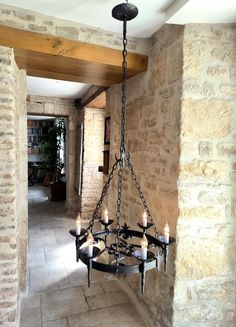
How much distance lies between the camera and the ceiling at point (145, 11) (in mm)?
1558

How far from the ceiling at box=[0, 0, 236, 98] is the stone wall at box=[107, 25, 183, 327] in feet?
0.46

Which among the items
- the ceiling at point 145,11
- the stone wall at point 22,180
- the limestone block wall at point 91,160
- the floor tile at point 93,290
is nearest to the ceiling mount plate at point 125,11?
the ceiling at point 145,11

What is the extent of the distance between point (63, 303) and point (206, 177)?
6.45 feet

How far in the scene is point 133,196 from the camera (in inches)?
99.9

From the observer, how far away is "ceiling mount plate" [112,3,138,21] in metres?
1.37

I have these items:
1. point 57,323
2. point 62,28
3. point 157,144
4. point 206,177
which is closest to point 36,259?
point 57,323

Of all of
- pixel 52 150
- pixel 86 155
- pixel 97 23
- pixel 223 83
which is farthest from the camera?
pixel 52 150

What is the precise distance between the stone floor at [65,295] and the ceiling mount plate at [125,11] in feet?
8.26

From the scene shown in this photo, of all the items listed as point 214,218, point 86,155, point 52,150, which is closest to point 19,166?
point 214,218

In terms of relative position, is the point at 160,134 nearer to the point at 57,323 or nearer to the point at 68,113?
the point at 57,323

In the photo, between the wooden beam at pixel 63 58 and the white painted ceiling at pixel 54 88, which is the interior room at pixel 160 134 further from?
the white painted ceiling at pixel 54 88

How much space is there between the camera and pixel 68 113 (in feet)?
17.2

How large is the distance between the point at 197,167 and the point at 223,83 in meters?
0.67

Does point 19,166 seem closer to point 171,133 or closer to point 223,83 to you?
point 171,133
